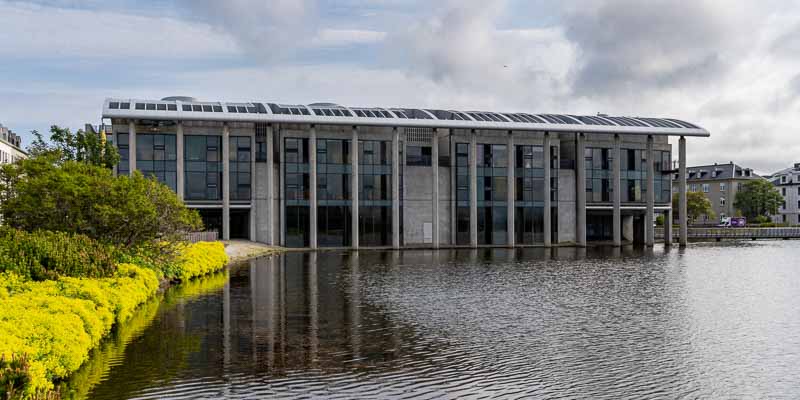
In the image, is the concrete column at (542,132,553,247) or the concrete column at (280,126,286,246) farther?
the concrete column at (542,132,553,247)

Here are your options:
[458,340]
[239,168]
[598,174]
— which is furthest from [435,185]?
[458,340]

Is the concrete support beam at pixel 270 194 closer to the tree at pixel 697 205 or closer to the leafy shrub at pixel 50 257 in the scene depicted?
the leafy shrub at pixel 50 257

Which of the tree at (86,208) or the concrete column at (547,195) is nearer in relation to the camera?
the tree at (86,208)

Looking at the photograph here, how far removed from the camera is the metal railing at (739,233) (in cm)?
9600

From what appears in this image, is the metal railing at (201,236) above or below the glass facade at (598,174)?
below

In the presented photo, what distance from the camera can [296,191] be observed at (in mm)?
65188

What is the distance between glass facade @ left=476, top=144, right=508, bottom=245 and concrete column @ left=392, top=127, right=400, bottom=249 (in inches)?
342

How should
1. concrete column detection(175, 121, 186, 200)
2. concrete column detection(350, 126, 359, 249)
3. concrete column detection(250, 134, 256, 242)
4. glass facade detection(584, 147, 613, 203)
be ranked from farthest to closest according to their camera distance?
1. glass facade detection(584, 147, 613, 203)
2. concrete column detection(350, 126, 359, 249)
3. concrete column detection(250, 134, 256, 242)
4. concrete column detection(175, 121, 186, 200)

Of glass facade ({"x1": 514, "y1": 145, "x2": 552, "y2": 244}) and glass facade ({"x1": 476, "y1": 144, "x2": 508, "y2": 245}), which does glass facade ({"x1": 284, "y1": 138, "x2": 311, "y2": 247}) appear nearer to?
glass facade ({"x1": 476, "y1": 144, "x2": 508, "y2": 245})

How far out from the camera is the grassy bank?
40.8ft

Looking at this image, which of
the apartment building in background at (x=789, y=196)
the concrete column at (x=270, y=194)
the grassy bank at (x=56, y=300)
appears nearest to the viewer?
the grassy bank at (x=56, y=300)

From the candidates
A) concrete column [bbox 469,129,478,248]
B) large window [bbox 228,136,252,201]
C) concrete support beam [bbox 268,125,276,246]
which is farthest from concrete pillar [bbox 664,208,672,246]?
large window [bbox 228,136,252,201]

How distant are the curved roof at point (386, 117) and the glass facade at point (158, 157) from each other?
2583 millimetres

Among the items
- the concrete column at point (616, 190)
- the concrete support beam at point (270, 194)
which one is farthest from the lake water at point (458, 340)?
the concrete column at point (616, 190)
